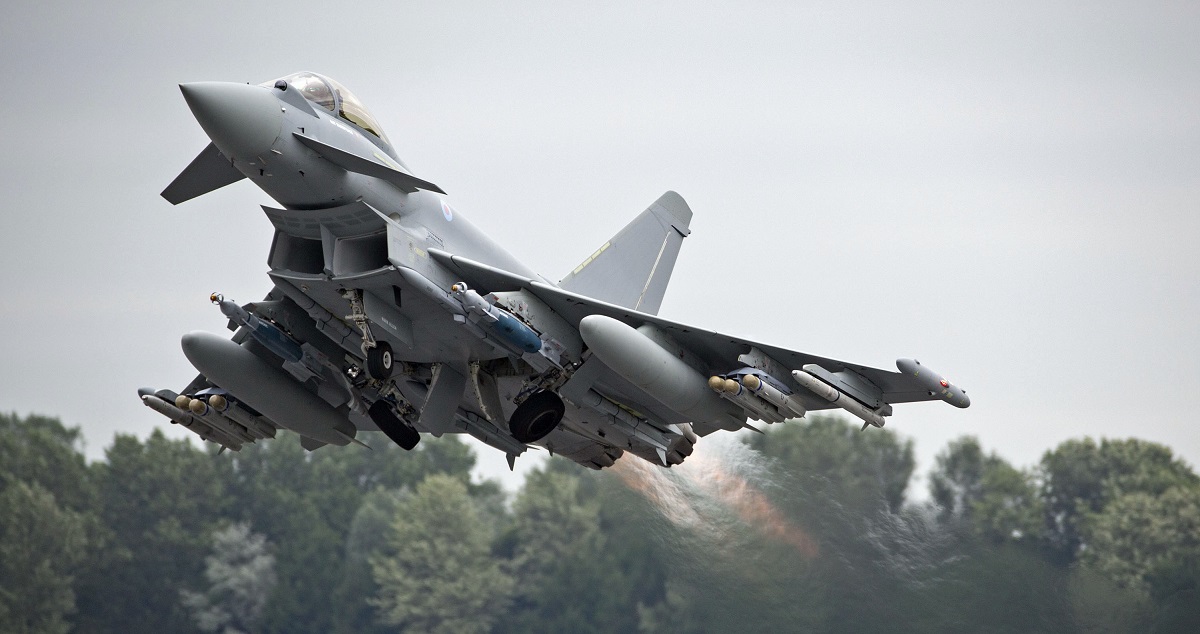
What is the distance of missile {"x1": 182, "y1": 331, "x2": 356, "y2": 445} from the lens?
18.3 m

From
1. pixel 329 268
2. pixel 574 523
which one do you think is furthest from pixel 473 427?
pixel 574 523

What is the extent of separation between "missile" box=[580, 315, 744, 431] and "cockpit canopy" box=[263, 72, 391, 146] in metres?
3.65

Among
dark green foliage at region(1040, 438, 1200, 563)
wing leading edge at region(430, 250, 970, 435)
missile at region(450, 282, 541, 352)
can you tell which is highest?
dark green foliage at region(1040, 438, 1200, 563)

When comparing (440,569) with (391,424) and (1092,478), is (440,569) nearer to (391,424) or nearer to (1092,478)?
(1092,478)

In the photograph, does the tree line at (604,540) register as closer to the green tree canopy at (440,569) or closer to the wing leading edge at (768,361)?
the green tree canopy at (440,569)

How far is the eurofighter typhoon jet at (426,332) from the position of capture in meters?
15.6

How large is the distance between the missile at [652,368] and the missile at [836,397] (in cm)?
114

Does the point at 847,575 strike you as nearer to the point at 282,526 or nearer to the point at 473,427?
the point at 473,427

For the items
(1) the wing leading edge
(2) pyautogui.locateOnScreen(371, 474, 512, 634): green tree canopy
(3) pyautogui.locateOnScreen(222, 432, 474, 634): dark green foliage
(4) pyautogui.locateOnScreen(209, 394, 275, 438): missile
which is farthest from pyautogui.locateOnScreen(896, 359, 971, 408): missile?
(3) pyautogui.locateOnScreen(222, 432, 474, 634): dark green foliage

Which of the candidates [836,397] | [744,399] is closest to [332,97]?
[744,399]

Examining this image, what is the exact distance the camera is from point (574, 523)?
3519 centimetres

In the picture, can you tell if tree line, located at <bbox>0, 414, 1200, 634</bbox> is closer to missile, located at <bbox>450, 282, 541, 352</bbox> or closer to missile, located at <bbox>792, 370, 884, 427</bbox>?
missile, located at <bbox>792, 370, 884, 427</bbox>

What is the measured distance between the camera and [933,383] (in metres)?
15.9

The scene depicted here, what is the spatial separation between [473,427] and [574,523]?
54.7 ft
